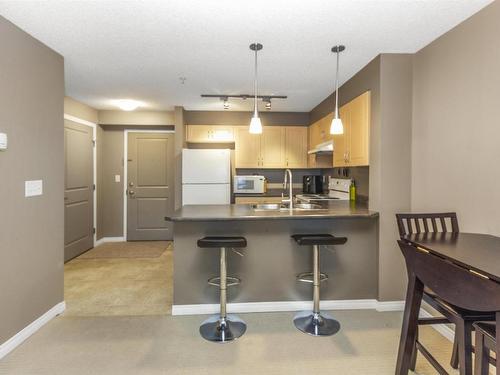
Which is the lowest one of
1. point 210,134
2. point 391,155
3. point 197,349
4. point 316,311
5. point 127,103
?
point 197,349

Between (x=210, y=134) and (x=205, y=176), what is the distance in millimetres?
853

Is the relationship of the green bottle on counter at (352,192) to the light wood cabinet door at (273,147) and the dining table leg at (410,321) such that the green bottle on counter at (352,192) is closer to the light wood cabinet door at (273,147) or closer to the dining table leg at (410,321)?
the light wood cabinet door at (273,147)

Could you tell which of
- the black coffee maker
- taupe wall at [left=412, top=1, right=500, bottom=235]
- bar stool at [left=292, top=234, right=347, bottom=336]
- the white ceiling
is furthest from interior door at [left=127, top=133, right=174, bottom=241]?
taupe wall at [left=412, top=1, right=500, bottom=235]

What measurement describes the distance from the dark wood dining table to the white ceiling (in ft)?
4.93

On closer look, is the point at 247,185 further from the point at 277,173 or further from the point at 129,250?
the point at 129,250

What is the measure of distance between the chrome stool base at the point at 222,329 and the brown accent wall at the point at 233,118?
3.25 meters

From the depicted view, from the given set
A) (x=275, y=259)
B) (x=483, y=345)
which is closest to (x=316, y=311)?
(x=275, y=259)

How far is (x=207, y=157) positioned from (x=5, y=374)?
310 cm

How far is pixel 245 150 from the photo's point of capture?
15.7ft

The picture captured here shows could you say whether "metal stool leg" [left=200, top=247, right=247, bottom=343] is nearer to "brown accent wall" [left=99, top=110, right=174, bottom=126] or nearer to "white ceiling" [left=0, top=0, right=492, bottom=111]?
"white ceiling" [left=0, top=0, right=492, bottom=111]

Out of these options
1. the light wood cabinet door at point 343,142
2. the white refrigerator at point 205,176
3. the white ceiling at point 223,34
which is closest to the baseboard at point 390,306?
the light wood cabinet door at point 343,142

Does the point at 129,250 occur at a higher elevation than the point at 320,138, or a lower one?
lower

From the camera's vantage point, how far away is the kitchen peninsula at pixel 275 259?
2.61 meters

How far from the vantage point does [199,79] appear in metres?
3.29
